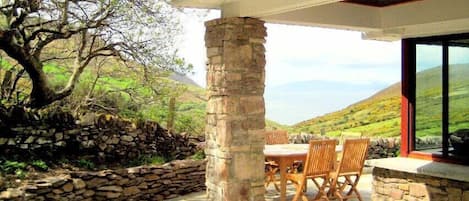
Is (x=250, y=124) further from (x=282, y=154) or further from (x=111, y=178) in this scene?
(x=111, y=178)

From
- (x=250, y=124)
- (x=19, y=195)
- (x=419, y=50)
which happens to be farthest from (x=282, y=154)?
(x=19, y=195)

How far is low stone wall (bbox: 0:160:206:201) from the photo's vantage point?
6141mm

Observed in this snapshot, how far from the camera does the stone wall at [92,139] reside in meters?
7.08

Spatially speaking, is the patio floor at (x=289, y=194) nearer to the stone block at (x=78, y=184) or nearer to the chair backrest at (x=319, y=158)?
the chair backrest at (x=319, y=158)

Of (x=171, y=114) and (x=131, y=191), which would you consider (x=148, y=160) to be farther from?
(x=171, y=114)

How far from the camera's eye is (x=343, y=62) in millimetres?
14516

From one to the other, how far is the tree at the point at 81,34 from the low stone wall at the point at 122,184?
5.61ft

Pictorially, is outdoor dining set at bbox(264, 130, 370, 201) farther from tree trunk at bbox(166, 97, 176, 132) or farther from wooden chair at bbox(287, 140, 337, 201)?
tree trunk at bbox(166, 97, 176, 132)

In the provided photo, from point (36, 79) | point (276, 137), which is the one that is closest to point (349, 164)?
point (276, 137)

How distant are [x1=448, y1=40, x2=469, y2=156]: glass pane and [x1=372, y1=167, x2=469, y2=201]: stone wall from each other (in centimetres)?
73

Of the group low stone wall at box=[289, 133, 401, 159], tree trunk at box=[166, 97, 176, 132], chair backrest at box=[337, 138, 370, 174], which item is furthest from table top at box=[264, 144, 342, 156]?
low stone wall at box=[289, 133, 401, 159]

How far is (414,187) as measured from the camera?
5.93 m

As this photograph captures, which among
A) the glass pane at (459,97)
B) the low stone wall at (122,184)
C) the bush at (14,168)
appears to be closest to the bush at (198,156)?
the low stone wall at (122,184)

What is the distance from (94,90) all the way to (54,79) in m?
0.68
